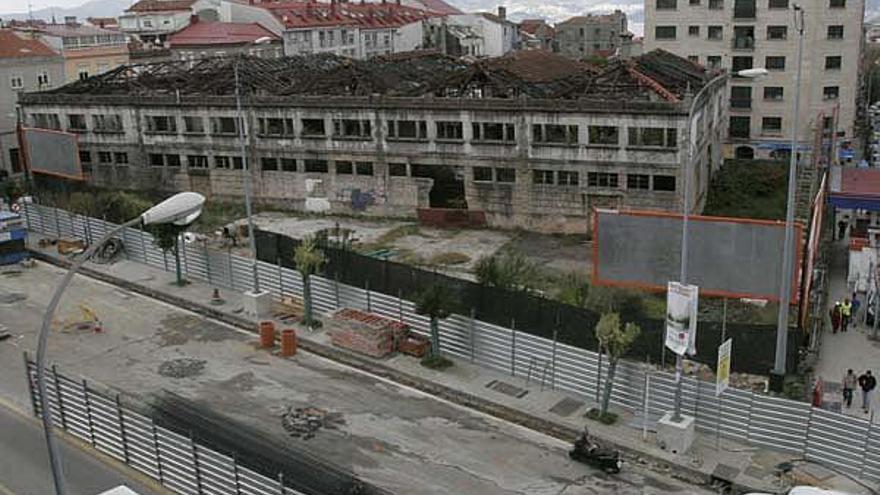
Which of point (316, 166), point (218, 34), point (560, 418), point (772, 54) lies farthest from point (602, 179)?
point (218, 34)

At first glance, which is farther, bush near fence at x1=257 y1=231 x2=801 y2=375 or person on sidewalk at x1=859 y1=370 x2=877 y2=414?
bush near fence at x1=257 y1=231 x2=801 y2=375

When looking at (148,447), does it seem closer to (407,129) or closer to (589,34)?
(407,129)

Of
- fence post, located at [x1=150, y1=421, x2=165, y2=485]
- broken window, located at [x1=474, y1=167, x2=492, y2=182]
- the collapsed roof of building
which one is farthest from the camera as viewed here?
broken window, located at [x1=474, y1=167, x2=492, y2=182]

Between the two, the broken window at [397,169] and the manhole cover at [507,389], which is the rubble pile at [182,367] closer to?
the manhole cover at [507,389]

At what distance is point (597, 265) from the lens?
31.0 metres

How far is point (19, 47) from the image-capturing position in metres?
69.4

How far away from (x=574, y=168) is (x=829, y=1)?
3286 centimetres

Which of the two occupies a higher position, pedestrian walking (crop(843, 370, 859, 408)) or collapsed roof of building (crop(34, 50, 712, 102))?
collapsed roof of building (crop(34, 50, 712, 102))

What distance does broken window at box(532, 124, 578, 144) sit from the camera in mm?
46594

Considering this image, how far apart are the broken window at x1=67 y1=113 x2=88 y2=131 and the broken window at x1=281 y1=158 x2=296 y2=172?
1658 centimetres

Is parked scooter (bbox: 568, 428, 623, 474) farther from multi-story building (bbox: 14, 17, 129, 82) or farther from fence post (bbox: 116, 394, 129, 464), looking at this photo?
multi-story building (bbox: 14, 17, 129, 82)


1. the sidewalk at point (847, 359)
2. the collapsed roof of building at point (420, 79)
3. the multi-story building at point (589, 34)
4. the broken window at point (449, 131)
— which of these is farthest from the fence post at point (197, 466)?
the multi-story building at point (589, 34)

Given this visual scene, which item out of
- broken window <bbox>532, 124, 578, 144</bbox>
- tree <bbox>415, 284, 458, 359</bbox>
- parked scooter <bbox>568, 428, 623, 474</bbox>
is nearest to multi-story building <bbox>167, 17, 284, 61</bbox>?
broken window <bbox>532, 124, 578, 144</bbox>

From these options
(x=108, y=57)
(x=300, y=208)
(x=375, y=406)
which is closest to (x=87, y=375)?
(x=375, y=406)
